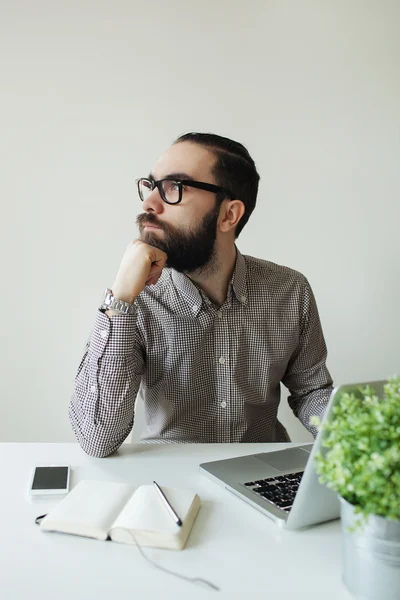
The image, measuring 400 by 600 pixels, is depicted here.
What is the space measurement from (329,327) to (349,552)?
4.82ft

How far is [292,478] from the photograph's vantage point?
3.33 ft

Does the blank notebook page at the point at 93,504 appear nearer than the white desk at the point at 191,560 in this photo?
No

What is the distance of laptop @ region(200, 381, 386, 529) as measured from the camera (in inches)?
29.5

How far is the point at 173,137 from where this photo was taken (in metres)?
2.02

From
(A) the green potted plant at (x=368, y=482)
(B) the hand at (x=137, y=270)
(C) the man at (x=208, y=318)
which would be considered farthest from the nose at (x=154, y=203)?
(A) the green potted plant at (x=368, y=482)

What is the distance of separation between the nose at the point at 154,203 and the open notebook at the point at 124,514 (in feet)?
2.49

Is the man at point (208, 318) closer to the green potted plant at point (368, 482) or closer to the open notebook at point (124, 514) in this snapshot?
the open notebook at point (124, 514)

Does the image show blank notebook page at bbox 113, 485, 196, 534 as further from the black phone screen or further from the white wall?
the white wall

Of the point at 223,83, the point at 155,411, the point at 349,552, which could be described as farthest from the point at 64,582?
the point at 223,83

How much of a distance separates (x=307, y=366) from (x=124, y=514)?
2.83 ft

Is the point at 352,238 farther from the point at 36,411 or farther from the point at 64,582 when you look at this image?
the point at 64,582

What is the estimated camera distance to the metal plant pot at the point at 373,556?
0.61 m

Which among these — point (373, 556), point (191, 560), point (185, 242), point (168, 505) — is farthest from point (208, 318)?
point (373, 556)

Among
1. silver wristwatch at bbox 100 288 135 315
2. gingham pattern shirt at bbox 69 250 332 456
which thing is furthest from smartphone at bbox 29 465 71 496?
silver wristwatch at bbox 100 288 135 315
